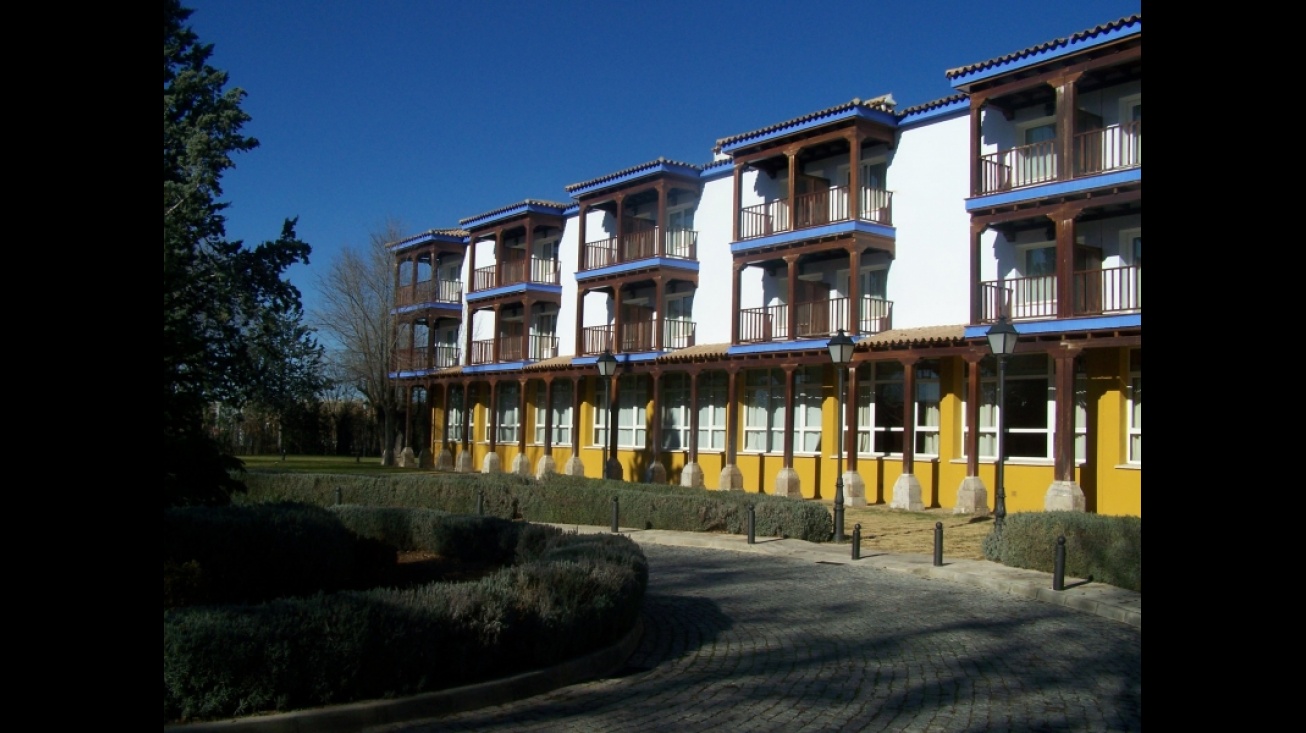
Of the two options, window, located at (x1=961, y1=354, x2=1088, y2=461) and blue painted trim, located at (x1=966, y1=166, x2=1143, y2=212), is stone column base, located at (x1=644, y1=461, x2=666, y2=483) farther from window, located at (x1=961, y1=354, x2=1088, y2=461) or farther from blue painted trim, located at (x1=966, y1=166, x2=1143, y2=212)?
blue painted trim, located at (x1=966, y1=166, x2=1143, y2=212)

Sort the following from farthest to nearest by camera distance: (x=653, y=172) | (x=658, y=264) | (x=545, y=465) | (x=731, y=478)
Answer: (x=545, y=465), (x=653, y=172), (x=658, y=264), (x=731, y=478)

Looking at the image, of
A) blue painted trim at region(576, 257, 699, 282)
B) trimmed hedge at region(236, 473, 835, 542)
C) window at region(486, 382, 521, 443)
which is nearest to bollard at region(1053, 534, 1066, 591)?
trimmed hedge at region(236, 473, 835, 542)

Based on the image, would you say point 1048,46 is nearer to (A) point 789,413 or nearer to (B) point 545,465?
(A) point 789,413

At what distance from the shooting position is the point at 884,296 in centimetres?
2783

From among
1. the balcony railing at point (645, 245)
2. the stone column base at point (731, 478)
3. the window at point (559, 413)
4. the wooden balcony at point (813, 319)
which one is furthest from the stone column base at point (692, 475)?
the window at point (559, 413)

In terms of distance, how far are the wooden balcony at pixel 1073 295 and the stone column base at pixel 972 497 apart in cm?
373

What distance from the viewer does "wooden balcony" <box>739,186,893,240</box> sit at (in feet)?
89.9

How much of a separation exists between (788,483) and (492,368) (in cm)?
1678

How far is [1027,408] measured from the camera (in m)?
24.2

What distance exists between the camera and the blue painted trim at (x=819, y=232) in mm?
26750

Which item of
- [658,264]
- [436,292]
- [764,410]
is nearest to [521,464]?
[658,264]

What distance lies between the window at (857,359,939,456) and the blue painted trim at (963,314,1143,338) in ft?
10.7
